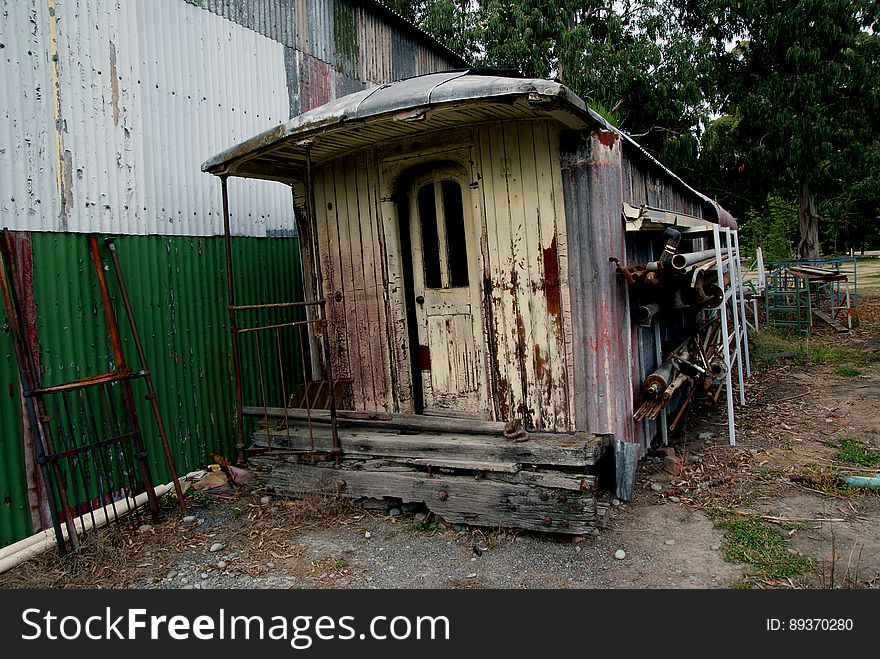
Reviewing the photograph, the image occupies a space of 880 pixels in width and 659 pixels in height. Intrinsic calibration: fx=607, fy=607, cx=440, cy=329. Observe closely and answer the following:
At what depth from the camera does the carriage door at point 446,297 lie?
5.84m

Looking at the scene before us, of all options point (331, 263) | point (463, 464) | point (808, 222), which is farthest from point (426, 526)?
point (808, 222)

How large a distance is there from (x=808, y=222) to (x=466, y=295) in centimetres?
1824

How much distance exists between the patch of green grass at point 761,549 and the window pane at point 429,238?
335 centimetres

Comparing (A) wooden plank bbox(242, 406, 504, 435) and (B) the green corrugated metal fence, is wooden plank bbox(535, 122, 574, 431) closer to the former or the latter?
(A) wooden plank bbox(242, 406, 504, 435)

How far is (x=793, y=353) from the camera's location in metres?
11.9

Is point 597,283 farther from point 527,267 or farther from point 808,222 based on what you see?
point 808,222

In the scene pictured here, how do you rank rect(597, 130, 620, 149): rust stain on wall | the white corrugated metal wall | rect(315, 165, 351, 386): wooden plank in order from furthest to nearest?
rect(315, 165, 351, 386): wooden plank → rect(597, 130, 620, 149): rust stain on wall → the white corrugated metal wall

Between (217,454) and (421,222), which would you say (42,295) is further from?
(421,222)

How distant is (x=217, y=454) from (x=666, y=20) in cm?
1801

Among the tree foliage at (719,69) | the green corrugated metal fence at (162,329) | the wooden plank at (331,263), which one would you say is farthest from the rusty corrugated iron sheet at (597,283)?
the tree foliage at (719,69)

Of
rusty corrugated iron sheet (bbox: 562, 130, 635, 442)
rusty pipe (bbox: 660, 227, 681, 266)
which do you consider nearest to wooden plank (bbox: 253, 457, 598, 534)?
rusty corrugated iron sheet (bbox: 562, 130, 635, 442)

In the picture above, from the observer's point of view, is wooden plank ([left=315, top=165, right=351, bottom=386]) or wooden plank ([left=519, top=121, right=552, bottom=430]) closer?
wooden plank ([left=519, top=121, right=552, bottom=430])

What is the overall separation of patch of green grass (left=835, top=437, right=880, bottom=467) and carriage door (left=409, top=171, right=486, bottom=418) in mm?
3781

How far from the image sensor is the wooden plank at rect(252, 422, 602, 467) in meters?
4.92
